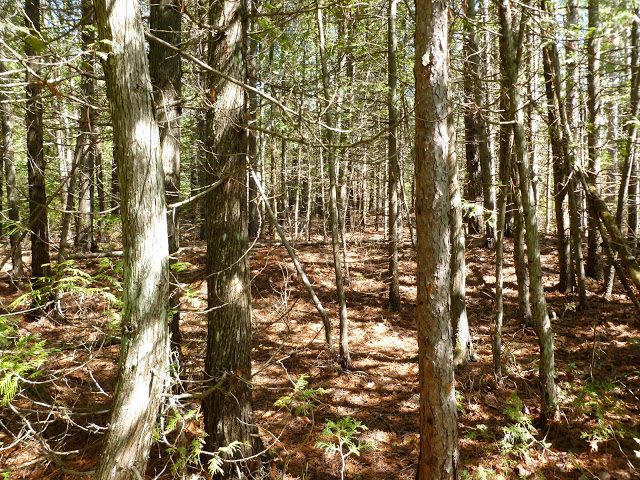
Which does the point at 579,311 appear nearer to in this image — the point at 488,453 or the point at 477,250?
the point at 477,250

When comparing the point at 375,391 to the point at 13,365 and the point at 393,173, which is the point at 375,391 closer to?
the point at 393,173

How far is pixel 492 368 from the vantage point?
6.80 metres

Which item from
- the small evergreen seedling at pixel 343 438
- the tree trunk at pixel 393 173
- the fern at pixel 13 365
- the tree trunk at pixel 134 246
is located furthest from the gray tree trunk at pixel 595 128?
the fern at pixel 13 365

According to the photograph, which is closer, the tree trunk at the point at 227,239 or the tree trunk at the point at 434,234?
the tree trunk at the point at 434,234

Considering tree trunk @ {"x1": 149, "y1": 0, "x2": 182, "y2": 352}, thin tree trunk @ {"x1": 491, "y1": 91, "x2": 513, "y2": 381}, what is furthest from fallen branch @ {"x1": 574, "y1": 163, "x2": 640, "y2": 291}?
tree trunk @ {"x1": 149, "y1": 0, "x2": 182, "y2": 352}

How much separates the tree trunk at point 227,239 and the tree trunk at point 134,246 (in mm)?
1295

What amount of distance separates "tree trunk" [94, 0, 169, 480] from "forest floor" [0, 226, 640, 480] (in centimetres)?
43

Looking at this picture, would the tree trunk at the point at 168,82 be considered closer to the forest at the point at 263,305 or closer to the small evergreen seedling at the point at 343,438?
the forest at the point at 263,305

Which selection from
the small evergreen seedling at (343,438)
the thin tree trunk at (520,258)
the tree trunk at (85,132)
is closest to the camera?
the tree trunk at (85,132)

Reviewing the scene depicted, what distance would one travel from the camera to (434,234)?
3.48m

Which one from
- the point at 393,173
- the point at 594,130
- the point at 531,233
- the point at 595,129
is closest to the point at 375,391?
the point at 531,233

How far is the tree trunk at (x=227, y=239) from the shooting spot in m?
3.93

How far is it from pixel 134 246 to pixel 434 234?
2467 millimetres

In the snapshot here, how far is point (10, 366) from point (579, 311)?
10176 millimetres
